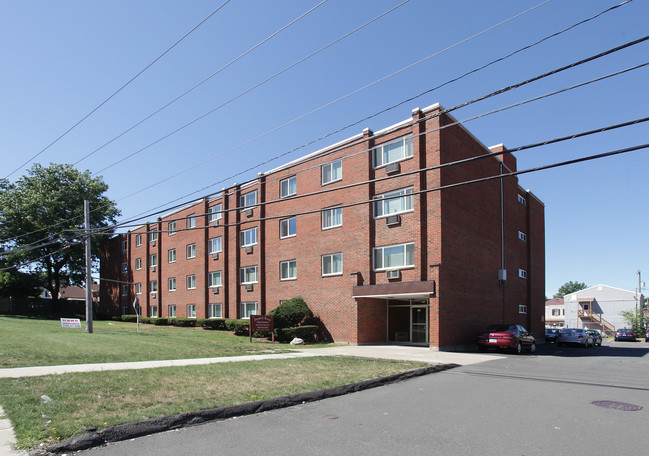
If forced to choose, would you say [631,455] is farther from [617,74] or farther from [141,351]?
[141,351]

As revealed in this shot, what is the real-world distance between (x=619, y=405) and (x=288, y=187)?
22.1 metres

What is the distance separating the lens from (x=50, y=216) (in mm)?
46469

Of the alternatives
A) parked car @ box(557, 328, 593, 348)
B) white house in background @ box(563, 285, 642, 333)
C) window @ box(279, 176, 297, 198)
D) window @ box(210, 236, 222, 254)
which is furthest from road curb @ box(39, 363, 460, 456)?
white house in background @ box(563, 285, 642, 333)

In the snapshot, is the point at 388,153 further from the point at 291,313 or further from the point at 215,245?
the point at 215,245

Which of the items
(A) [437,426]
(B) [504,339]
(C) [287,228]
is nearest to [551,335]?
(B) [504,339]

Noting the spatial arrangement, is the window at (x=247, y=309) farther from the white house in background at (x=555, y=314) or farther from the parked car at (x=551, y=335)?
the white house in background at (x=555, y=314)

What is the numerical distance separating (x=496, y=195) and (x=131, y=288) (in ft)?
121

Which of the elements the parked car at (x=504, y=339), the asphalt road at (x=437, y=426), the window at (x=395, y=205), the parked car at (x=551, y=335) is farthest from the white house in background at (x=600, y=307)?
the asphalt road at (x=437, y=426)

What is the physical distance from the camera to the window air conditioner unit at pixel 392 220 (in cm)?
2208

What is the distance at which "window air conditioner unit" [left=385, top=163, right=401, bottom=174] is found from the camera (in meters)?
22.4

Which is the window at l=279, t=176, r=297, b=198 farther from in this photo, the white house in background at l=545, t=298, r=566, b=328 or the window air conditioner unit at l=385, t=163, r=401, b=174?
the white house in background at l=545, t=298, r=566, b=328

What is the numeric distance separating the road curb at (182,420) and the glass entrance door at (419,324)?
1341 centimetres

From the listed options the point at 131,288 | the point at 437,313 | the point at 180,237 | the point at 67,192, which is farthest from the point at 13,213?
the point at 437,313

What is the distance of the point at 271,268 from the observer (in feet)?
95.7
